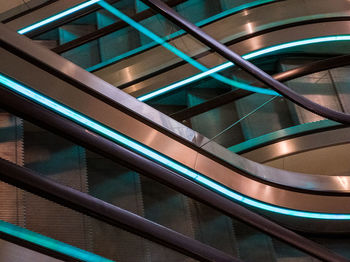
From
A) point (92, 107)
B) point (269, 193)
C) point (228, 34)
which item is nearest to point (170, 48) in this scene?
point (92, 107)

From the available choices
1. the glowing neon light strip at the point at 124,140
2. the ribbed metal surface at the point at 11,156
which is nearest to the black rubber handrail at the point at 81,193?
the ribbed metal surface at the point at 11,156

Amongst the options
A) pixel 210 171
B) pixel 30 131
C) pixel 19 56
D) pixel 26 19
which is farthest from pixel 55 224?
pixel 26 19

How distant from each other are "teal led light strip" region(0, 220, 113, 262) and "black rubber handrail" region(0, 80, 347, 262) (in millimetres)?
135

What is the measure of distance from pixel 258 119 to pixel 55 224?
1.55m

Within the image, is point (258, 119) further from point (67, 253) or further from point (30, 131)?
point (67, 253)

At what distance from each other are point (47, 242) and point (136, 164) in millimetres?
480

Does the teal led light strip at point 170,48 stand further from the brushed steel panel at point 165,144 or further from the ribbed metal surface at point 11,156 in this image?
the ribbed metal surface at point 11,156

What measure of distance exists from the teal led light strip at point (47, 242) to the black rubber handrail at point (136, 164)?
0.13 m

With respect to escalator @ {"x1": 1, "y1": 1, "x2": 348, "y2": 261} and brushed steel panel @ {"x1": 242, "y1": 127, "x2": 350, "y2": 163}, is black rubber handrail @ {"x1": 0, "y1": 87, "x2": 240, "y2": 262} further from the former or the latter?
brushed steel panel @ {"x1": 242, "y1": 127, "x2": 350, "y2": 163}

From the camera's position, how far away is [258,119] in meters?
3.35

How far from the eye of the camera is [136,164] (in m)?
2.21

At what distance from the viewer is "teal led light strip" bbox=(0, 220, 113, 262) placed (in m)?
1.81

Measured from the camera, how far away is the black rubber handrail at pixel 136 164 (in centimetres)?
189

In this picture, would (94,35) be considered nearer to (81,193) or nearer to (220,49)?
(220,49)
